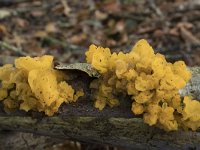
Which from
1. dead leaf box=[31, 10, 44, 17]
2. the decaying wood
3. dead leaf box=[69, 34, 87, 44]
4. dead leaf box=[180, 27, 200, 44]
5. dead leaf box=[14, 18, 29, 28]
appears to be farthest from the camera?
dead leaf box=[31, 10, 44, 17]

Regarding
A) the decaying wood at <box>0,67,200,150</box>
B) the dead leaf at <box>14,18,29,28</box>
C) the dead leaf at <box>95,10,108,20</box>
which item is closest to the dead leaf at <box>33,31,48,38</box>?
the dead leaf at <box>14,18,29,28</box>

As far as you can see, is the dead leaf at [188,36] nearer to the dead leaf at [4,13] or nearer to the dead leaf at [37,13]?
the dead leaf at [37,13]

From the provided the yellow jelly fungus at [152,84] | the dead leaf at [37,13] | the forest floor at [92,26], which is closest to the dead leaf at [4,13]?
the forest floor at [92,26]

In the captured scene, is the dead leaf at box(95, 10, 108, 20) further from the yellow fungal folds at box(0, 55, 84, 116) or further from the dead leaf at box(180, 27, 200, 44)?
the yellow fungal folds at box(0, 55, 84, 116)

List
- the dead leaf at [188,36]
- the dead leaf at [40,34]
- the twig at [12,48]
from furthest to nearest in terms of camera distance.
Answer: the dead leaf at [40,34], the dead leaf at [188,36], the twig at [12,48]

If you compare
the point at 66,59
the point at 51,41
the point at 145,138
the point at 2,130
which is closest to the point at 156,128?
the point at 145,138
